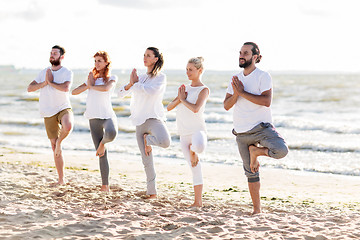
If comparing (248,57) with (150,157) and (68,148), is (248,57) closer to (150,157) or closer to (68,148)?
(150,157)

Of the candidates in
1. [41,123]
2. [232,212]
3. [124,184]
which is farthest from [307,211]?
[41,123]

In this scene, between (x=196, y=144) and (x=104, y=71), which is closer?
(x=196, y=144)

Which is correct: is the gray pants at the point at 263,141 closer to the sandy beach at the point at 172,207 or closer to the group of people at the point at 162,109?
the group of people at the point at 162,109

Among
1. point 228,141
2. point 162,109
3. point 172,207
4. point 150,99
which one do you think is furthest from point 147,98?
point 228,141

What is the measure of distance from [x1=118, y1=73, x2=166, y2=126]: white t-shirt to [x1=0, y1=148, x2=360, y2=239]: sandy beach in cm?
117

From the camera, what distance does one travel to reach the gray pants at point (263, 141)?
5.34 meters

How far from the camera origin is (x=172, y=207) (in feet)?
20.7

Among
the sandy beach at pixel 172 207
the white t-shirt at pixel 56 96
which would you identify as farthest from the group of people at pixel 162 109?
the sandy beach at pixel 172 207

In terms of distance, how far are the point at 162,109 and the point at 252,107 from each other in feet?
4.77

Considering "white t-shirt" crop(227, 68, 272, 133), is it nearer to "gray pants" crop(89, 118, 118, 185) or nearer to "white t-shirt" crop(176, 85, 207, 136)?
"white t-shirt" crop(176, 85, 207, 136)

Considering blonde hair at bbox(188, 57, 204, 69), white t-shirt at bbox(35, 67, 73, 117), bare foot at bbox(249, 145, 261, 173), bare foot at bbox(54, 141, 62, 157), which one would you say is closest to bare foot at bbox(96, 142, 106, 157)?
bare foot at bbox(54, 141, 62, 157)

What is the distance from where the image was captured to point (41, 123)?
66.6ft

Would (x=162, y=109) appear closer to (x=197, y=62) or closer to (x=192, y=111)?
(x=192, y=111)

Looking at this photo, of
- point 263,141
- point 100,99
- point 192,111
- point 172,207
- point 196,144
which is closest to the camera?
point 263,141
